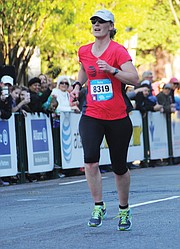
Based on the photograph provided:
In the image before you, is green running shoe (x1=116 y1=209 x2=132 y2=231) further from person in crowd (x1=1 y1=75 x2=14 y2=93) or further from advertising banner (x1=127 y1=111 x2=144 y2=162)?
advertising banner (x1=127 y1=111 x2=144 y2=162)

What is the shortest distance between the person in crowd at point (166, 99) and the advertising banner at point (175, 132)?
56 cm

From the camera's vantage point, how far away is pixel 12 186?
16359 millimetres

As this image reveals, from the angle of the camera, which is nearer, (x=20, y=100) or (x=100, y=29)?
(x=100, y=29)

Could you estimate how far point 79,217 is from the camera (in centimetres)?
1015

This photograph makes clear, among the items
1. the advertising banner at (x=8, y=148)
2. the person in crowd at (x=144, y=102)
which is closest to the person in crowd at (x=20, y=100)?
the advertising banner at (x=8, y=148)

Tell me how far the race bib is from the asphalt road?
1.22m

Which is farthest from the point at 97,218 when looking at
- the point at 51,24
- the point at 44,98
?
the point at 51,24

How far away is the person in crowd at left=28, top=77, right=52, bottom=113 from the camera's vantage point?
1770 centimetres

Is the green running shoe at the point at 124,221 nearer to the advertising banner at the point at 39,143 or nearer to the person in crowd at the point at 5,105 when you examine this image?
the person in crowd at the point at 5,105

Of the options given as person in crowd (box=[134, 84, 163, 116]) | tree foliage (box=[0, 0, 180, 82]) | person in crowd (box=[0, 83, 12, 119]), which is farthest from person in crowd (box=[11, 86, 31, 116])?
tree foliage (box=[0, 0, 180, 82])

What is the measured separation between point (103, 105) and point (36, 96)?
9.04 meters

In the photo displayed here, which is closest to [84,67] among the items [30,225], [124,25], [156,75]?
[30,225]

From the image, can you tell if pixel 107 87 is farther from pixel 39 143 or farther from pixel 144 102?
pixel 144 102

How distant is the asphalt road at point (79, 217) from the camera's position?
Answer: 804cm
